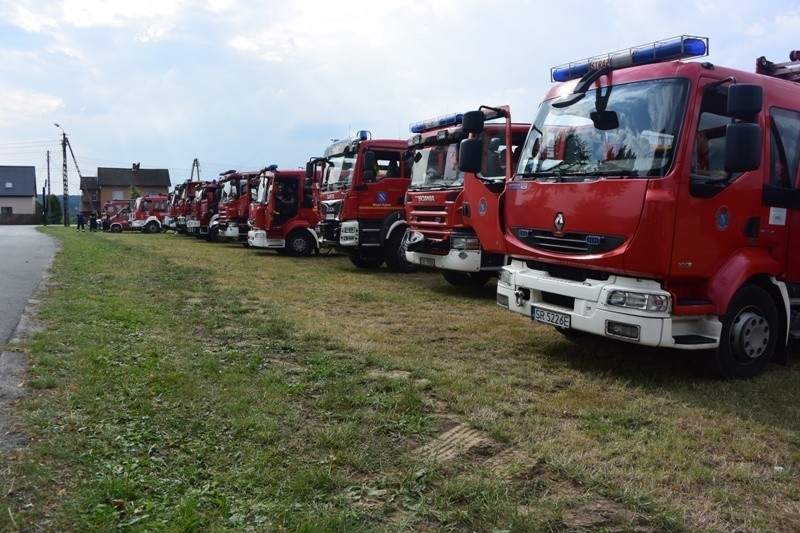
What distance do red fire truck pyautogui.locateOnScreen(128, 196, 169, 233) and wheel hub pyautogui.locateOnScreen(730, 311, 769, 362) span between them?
3761 centimetres

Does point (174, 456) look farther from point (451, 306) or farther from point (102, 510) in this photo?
point (451, 306)

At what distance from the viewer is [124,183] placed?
278 ft

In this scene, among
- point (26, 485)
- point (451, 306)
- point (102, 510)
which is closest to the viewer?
point (102, 510)

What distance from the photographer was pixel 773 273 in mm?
5859

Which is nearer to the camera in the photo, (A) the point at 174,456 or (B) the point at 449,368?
(A) the point at 174,456

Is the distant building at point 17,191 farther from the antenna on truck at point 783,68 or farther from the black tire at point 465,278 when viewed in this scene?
the antenna on truck at point 783,68

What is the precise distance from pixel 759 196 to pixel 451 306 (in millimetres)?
4803

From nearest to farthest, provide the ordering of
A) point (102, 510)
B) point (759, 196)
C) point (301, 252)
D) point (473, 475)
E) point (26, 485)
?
point (102, 510), point (26, 485), point (473, 475), point (759, 196), point (301, 252)

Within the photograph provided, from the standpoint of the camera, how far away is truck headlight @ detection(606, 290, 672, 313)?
5.32 meters

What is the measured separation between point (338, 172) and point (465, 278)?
4705 millimetres

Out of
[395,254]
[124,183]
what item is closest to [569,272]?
[395,254]

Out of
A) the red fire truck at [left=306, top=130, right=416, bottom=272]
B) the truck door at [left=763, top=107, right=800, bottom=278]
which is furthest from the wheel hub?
the red fire truck at [left=306, top=130, right=416, bottom=272]

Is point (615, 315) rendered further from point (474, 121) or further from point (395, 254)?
point (395, 254)

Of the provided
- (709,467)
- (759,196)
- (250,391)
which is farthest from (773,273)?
(250,391)
